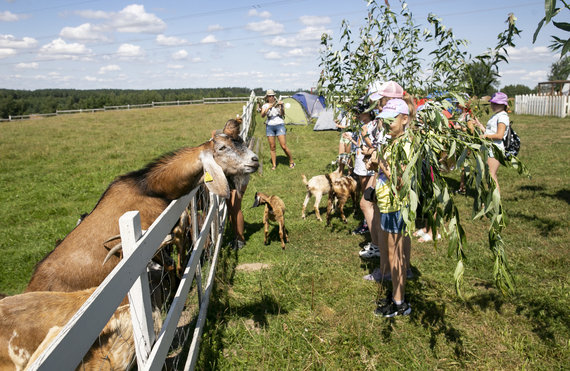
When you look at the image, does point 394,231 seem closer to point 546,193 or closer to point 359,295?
point 359,295

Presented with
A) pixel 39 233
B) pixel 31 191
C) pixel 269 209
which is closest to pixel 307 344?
pixel 269 209

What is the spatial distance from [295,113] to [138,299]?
20.3 metres

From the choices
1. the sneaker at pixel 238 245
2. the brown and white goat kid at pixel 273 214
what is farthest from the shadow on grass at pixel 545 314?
the sneaker at pixel 238 245

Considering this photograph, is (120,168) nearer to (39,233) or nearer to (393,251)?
(39,233)

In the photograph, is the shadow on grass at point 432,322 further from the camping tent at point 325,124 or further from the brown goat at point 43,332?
the camping tent at point 325,124

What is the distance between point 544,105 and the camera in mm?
24625

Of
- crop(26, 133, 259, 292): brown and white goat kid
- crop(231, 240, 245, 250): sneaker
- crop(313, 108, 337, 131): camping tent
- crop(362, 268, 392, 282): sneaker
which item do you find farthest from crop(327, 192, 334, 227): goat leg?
crop(313, 108, 337, 131): camping tent

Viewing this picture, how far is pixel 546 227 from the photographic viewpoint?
6020 mm

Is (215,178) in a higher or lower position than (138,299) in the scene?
higher

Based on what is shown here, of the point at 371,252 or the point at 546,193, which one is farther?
the point at 546,193

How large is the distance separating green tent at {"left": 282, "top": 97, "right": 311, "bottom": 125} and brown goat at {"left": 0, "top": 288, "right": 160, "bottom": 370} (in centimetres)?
1938

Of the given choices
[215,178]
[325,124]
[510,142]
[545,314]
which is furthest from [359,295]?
[325,124]

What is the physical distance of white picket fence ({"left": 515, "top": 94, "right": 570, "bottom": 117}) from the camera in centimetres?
2281

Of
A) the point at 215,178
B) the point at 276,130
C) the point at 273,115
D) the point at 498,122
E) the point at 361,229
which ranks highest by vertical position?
the point at 273,115
